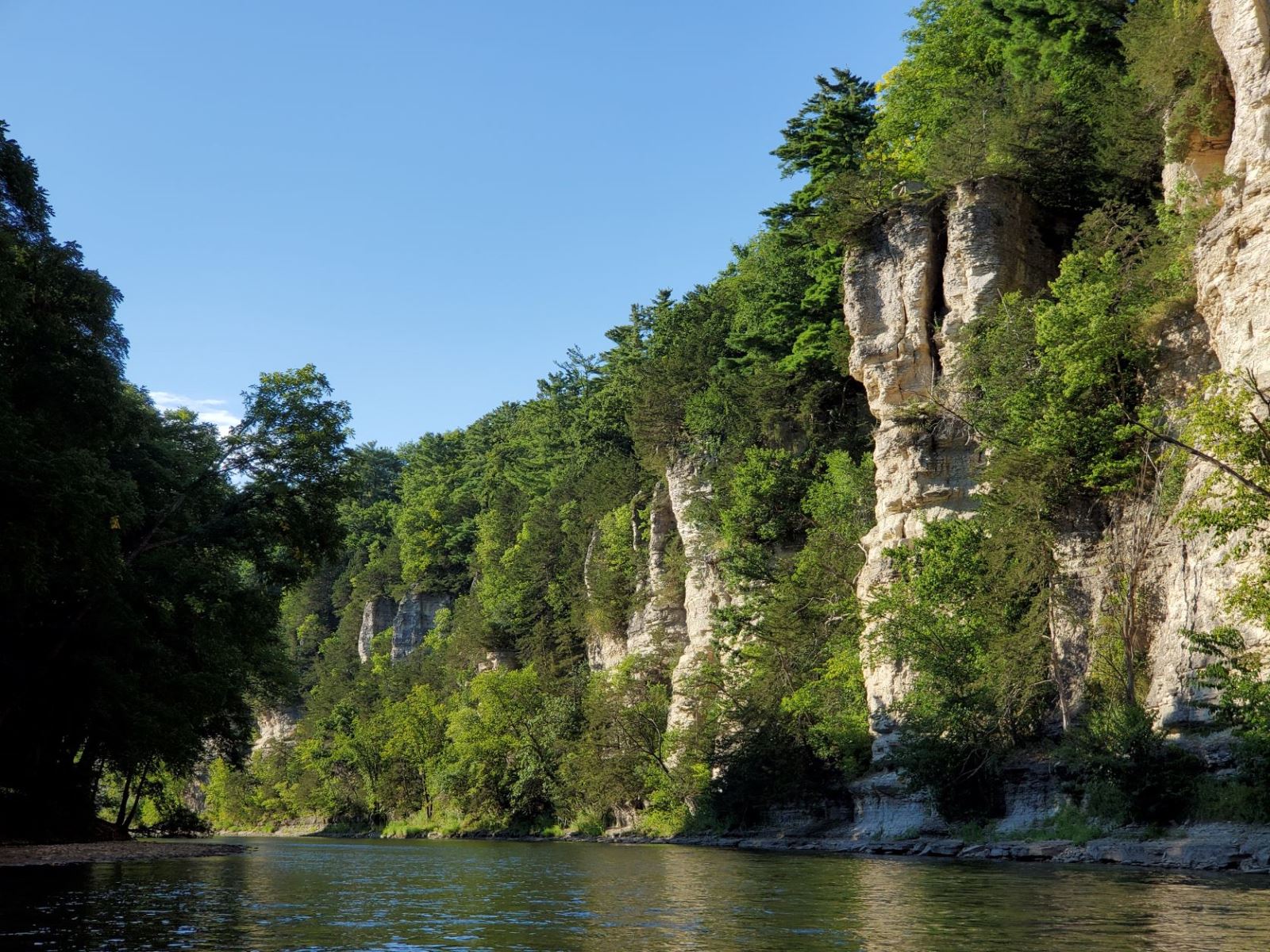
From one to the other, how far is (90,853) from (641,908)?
51.8 ft

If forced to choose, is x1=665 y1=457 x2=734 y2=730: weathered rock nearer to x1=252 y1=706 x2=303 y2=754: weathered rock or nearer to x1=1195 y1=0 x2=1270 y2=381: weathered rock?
x1=1195 y1=0 x2=1270 y2=381: weathered rock

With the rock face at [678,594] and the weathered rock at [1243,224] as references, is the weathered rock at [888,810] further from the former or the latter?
the weathered rock at [1243,224]

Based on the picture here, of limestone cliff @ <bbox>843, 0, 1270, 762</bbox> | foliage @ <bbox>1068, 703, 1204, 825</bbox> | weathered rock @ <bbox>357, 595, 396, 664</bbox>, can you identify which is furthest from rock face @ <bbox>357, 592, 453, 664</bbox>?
foliage @ <bbox>1068, 703, 1204, 825</bbox>

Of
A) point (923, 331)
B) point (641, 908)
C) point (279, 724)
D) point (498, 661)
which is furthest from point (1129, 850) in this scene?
point (279, 724)

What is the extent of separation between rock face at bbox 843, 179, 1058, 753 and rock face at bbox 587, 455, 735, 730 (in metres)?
12.2

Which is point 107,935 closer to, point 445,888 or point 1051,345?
point 445,888

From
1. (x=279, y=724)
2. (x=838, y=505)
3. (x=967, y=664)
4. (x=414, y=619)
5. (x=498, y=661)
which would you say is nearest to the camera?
(x=967, y=664)

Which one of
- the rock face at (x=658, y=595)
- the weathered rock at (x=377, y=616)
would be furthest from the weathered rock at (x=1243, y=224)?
the weathered rock at (x=377, y=616)

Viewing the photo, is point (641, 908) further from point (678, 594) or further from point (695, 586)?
point (678, 594)

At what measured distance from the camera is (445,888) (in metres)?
19.6

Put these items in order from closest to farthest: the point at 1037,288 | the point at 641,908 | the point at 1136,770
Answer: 1. the point at 641,908
2. the point at 1136,770
3. the point at 1037,288

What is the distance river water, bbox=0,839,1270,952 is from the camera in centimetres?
1112

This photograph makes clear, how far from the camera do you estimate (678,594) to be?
59062 mm

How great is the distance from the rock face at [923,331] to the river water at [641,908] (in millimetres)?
16131
